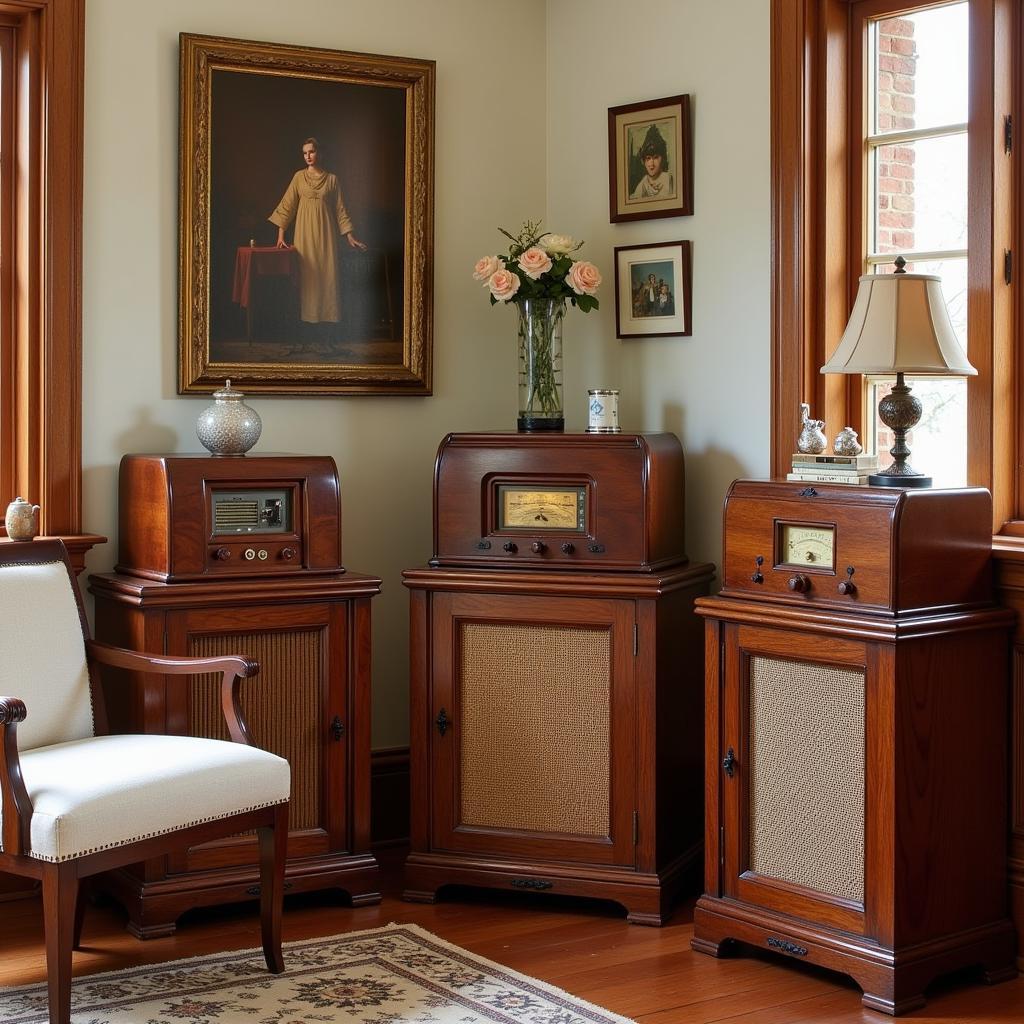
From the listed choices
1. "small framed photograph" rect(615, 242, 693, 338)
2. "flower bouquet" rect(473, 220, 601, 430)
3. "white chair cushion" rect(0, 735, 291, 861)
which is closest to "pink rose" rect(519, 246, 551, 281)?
"flower bouquet" rect(473, 220, 601, 430)

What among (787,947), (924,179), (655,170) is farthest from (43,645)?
(924,179)

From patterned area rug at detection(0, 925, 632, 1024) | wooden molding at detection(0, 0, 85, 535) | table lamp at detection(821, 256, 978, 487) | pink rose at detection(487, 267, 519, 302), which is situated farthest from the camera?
pink rose at detection(487, 267, 519, 302)

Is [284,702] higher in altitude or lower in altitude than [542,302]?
lower

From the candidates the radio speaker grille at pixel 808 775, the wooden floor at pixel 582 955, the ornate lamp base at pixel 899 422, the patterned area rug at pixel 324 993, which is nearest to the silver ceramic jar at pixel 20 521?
the wooden floor at pixel 582 955

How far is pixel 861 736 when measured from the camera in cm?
312

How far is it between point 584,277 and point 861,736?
1501 mm

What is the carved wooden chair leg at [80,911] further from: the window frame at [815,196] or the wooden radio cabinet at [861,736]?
the window frame at [815,196]

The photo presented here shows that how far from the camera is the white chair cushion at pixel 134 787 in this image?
2.86 meters

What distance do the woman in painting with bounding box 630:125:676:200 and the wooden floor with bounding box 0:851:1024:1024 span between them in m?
1.96

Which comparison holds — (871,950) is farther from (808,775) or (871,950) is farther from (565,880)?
(565,880)

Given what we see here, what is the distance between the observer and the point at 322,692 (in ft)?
12.4

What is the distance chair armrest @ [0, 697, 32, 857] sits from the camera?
2.87 meters

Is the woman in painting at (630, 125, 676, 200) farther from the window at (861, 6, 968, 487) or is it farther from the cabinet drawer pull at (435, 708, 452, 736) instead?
the cabinet drawer pull at (435, 708, 452, 736)

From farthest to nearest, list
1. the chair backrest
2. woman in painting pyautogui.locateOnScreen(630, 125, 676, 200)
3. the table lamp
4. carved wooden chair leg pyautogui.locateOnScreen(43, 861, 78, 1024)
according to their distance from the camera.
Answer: woman in painting pyautogui.locateOnScreen(630, 125, 676, 200) → the chair backrest → the table lamp → carved wooden chair leg pyautogui.locateOnScreen(43, 861, 78, 1024)
